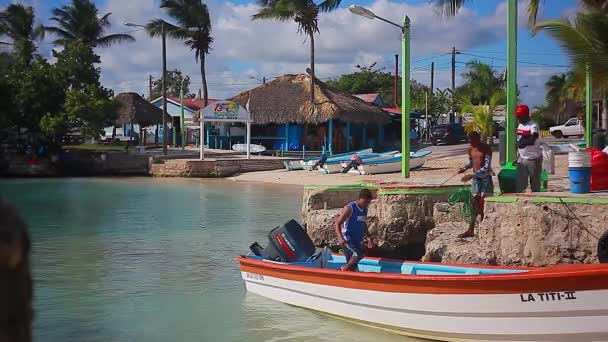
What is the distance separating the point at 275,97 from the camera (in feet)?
128

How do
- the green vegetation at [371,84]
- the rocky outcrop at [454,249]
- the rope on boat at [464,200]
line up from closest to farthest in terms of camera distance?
the rocky outcrop at [454,249] → the rope on boat at [464,200] → the green vegetation at [371,84]

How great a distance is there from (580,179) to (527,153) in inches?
36.9

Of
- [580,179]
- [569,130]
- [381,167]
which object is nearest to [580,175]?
[580,179]

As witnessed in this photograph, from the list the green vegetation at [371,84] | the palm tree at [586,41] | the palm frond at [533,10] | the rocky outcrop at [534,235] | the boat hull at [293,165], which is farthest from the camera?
the green vegetation at [371,84]

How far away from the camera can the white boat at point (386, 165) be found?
1084 inches

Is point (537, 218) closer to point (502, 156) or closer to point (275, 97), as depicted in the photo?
point (502, 156)

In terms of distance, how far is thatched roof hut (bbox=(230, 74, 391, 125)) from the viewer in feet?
119

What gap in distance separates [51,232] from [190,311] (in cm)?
842

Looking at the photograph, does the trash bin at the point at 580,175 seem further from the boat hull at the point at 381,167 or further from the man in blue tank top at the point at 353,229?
the boat hull at the point at 381,167

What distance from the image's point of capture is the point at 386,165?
2770 cm

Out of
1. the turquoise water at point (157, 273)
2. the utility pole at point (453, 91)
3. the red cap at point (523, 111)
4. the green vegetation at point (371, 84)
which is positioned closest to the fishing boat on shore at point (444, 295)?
the turquoise water at point (157, 273)

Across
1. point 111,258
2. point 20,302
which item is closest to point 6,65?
point 111,258

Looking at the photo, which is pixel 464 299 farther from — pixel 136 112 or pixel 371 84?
pixel 371 84

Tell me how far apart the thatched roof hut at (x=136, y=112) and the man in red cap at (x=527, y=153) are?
1418 inches
